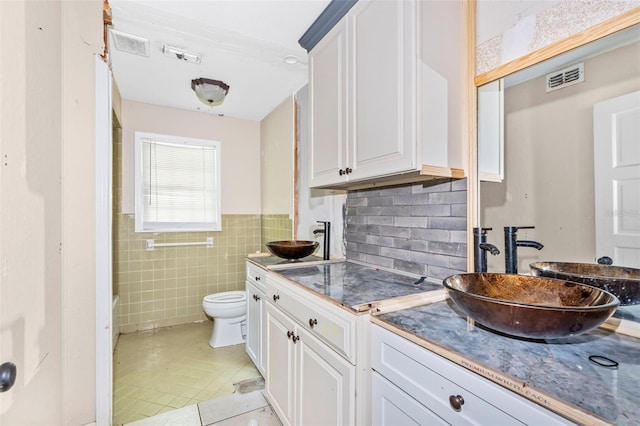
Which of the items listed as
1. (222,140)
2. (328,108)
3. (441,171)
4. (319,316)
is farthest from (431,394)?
(222,140)

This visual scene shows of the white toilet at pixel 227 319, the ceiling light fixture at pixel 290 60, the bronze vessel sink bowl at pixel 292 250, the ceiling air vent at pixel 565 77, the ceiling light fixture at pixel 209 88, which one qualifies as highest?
the ceiling light fixture at pixel 290 60

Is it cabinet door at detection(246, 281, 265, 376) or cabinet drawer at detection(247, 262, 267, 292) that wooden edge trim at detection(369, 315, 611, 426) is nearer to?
cabinet drawer at detection(247, 262, 267, 292)

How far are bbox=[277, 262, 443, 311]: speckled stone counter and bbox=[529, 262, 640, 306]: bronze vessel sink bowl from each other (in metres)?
0.45

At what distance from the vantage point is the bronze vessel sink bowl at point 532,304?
661 millimetres

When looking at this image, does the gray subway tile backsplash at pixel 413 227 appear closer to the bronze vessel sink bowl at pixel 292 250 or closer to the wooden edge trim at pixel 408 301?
the wooden edge trim at pixel 408 301

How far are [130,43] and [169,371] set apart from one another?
2428 millimetres

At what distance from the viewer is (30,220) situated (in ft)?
3.14

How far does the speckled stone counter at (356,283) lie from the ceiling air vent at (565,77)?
894 mm

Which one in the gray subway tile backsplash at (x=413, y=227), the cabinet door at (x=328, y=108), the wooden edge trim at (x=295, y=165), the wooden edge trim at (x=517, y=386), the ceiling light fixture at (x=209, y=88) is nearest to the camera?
the wooden edge trim at (x=517, y=386)

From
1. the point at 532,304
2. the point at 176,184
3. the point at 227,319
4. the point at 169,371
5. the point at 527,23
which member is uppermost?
the point at 527,23

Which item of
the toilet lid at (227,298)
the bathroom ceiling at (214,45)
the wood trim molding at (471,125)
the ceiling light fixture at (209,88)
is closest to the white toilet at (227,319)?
→ the toilet lid at (227,298)

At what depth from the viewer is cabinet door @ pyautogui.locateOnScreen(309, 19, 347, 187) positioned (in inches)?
63.8

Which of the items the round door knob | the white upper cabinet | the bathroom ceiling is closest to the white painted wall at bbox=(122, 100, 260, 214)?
the bathroom ceiling

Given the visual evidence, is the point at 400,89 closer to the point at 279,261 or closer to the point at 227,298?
the point at 279,261
